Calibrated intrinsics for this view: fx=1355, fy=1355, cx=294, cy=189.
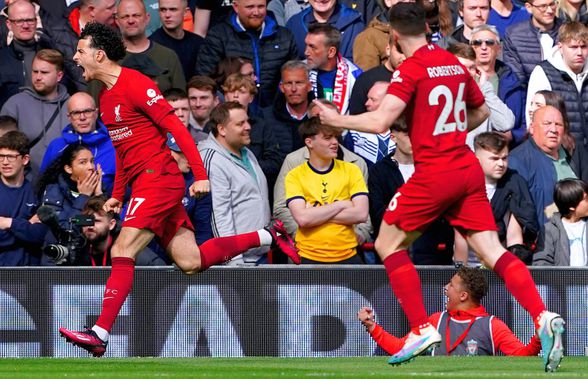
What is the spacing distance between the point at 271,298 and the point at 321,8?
484 cm

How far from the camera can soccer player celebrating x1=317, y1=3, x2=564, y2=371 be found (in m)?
8.98

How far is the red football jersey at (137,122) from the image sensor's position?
10.4 metres

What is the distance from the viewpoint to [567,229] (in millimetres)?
13008

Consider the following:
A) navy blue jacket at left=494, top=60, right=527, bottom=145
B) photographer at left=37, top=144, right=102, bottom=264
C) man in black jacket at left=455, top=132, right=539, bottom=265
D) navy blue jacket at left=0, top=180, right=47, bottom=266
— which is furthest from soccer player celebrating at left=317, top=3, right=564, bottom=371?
navy blue jacket at left=494, top=60, right=527, bottom=145

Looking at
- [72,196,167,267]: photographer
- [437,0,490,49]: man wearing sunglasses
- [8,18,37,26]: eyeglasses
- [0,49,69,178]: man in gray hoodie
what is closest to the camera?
[72,196,167,267]: photographer

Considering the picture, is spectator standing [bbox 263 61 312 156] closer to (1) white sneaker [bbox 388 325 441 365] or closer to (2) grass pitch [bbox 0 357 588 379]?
(2) grass pitch [bbox 0 357 588 379]

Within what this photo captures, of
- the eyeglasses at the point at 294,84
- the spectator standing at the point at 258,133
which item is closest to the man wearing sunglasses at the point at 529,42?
the eyeglasses at the point at 294,84

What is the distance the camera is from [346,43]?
15.9m

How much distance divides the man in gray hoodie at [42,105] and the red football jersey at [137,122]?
363 centimetres

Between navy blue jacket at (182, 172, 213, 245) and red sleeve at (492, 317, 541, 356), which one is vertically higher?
navy blue jacket at (182, 172, 213, 245)

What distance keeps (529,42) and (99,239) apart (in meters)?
5.73

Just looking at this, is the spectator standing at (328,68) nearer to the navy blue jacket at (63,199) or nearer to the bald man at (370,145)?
the bald man at (370,145)

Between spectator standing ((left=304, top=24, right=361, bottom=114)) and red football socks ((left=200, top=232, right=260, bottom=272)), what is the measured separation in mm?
3462

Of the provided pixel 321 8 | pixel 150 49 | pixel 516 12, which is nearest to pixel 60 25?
pixel 150 49
